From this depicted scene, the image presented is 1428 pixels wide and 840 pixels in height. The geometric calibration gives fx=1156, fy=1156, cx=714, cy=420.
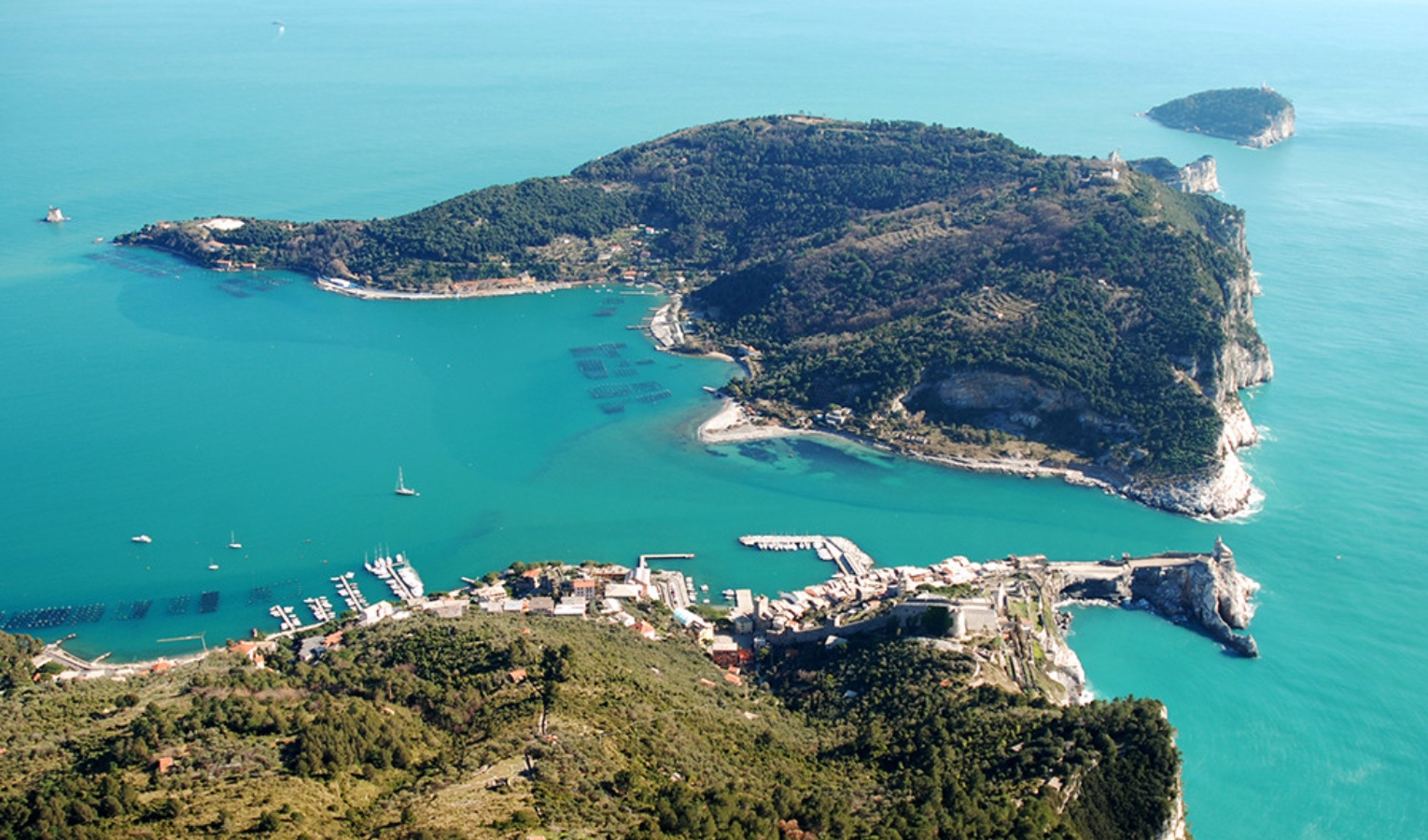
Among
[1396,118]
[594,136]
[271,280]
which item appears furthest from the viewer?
[1396,118]

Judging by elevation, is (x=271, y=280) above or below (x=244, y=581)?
above

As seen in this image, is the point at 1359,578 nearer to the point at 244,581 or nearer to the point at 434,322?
the point at 244,581

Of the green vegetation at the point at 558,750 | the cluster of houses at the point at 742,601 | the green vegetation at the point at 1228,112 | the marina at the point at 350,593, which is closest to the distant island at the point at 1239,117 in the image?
the green vegetation at the point at 1228,112

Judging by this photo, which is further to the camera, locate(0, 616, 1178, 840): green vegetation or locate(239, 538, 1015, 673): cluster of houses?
locate(239, 538, 1015, 673): cluster of houses

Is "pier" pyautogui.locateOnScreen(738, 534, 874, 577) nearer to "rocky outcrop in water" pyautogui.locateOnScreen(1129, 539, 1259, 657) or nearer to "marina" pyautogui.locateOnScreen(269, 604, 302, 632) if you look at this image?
"rocky outcrop in water" pyautogui.locateOnScreen(1129, 539, 1259, 657)

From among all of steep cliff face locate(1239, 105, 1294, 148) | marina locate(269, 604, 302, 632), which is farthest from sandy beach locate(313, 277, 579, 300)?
steep cliff face locate(1239, 105, 1294, 148)

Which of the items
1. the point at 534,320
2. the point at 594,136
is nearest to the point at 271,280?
the point at 534,320
